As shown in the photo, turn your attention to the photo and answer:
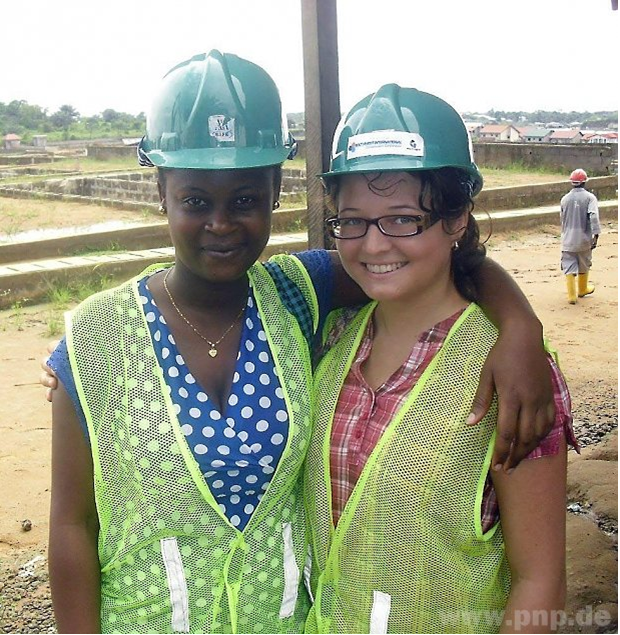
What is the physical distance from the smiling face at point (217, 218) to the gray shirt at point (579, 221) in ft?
26.0

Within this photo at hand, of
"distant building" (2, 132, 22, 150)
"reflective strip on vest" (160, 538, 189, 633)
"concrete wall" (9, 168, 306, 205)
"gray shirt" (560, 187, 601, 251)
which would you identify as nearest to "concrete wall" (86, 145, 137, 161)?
"concrete wall" (9, 168, 306, 205)

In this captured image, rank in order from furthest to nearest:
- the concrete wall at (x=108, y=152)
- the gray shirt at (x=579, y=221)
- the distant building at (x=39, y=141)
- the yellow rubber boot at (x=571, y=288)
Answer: the distant building at (x=39, y=141) < the concrete wall at (x=108, y=152) < the yellow rubber boot at (x=571, y=288) < the gray shirt at (x=579, y=221)

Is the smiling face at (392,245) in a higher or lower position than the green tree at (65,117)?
lower

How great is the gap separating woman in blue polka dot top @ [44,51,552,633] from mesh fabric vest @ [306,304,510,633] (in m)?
0.06

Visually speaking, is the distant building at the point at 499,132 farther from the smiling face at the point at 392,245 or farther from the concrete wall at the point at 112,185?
the smiling face at the point at 392,245

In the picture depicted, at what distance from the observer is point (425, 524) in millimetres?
1481

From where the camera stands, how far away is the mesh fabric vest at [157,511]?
152 centimetres

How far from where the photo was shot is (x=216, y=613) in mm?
1556

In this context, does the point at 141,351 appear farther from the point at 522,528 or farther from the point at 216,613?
the point at 522,528

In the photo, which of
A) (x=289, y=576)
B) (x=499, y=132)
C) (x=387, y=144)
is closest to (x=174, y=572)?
(x=289, y=576)

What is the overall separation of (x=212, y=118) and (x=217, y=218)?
A: 0.21m

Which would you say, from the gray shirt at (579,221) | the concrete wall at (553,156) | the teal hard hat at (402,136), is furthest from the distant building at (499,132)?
the teal hard hat at (402,136)

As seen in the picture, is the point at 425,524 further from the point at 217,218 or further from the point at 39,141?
the point at 39,141

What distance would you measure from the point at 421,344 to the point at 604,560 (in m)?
2.41
